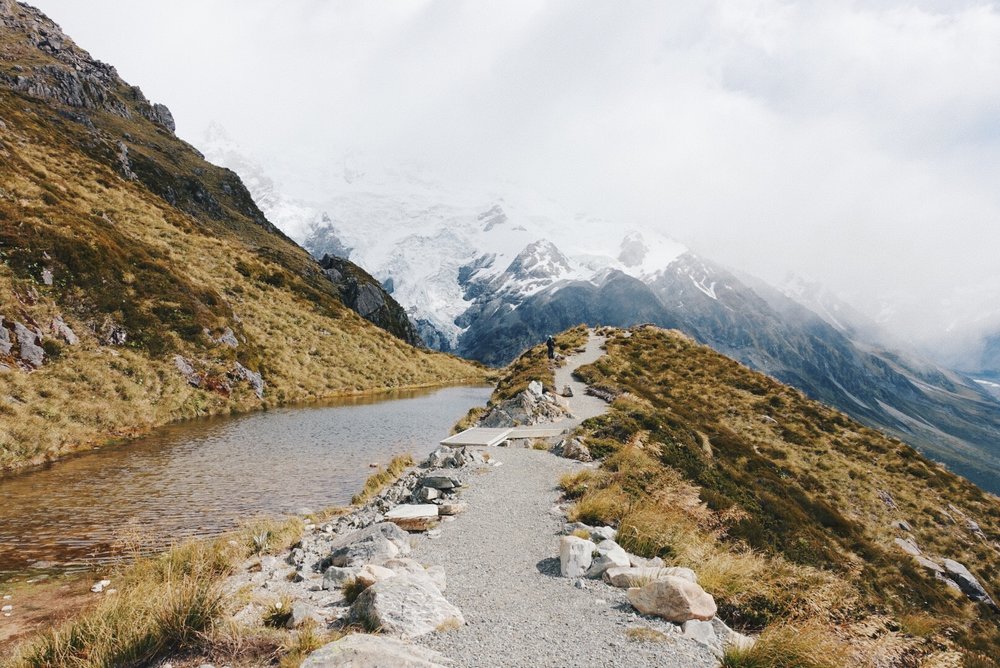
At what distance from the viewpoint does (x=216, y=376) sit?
37000mm

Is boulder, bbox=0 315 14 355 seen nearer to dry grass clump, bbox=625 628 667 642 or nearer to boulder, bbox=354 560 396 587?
boulder, bbox=354 560 396 587

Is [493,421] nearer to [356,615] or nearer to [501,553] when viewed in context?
[501,553]

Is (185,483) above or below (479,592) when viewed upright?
below

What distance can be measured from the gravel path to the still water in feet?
20.3

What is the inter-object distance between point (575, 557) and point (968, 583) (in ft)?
73.8

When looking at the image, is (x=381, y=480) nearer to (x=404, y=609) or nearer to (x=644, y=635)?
(x=404, y=609)

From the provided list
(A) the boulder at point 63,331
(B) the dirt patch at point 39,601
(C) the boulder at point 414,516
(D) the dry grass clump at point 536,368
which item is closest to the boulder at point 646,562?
(C) the boulder at point 414,516

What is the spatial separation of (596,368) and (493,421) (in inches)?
635

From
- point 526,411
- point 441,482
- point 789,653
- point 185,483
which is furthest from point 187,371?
point 789,653

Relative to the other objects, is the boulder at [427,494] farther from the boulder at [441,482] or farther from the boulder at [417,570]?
the boulder at [417,570]

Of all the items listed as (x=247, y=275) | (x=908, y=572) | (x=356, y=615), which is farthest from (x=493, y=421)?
(x=247, y=275)

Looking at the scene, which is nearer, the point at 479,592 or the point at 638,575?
the point at 479,592

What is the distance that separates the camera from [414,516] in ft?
42.3

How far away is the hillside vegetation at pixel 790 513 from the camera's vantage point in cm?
812
